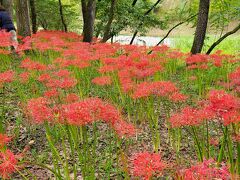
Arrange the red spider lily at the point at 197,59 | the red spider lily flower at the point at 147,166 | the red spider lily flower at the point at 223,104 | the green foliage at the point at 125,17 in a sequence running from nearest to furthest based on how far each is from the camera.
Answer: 1. the red spider lily flower at the point at 147,166
2. the red spider lily flower at the point at 223,104
3. the red spider lily at the point at 197,59
4. the green foliage at the point at 125,17

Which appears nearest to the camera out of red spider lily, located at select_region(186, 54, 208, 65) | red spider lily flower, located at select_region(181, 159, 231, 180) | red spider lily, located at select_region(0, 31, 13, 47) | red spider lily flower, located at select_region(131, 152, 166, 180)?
red spider lily flower, located at select_region(181, 159, 231, 180)

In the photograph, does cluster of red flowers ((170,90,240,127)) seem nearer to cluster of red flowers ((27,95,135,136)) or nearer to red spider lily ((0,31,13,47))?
cluster of red flowers ((27,95,135,136))

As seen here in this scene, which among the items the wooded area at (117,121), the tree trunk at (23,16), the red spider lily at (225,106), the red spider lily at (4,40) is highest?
the tree trunk at (23,16)

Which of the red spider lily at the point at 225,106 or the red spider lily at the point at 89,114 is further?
the red spider lily at the point at 225,106

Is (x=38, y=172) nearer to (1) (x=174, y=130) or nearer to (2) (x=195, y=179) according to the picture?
(1) (x=174, y=130)

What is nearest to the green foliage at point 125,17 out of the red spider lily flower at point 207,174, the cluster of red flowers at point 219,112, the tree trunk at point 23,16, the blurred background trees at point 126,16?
the blurred background trees at point 126,16

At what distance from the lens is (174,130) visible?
4.86 m

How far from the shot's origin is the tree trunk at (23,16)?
11125mm

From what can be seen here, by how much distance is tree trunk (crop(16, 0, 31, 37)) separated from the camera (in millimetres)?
11125

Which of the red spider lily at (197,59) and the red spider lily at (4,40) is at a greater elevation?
the red spider lily at (4,40)

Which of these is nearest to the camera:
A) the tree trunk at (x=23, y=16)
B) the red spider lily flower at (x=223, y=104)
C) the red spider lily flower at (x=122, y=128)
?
the red spider lily flower at (x=223, y=104)

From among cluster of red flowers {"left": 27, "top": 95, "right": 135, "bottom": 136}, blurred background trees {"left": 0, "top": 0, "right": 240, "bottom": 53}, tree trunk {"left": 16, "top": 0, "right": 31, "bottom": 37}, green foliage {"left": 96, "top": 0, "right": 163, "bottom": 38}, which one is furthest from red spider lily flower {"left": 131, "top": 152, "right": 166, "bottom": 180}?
green foliage {"left": 96, "top": 0, "right": 163, "bottom": 38}

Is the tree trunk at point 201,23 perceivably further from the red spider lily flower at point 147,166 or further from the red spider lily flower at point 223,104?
the red spider lily flower at point 147,166

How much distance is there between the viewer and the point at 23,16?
443 inches
